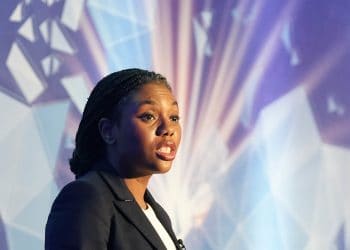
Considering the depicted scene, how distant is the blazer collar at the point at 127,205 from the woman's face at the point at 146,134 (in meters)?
0.02

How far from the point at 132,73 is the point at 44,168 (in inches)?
35.1

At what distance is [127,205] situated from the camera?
1.00 metres

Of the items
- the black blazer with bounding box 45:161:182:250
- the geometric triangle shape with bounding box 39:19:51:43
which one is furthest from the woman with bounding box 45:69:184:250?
the geometric triangle shape with bounding box 39:19:51:43

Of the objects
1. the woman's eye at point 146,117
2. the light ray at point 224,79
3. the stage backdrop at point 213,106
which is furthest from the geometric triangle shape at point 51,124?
the woman's eye at point 146,117

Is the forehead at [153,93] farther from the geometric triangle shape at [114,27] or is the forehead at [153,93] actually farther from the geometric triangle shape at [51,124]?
the geometric triangle shape at [114,27]

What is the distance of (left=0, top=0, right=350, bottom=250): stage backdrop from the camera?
A: 1.88 m

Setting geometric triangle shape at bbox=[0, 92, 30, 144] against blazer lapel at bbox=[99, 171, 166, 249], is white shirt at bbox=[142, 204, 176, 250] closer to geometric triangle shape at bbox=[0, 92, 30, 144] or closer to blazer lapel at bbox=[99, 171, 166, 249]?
blazer lapel at bbox=[99, 171, 166, 249]

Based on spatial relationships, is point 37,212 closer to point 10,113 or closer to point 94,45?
point 10,113

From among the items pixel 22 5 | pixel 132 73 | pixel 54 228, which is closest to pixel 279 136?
pixel 22 5

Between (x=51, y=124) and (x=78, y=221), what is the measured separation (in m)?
→ 1.05

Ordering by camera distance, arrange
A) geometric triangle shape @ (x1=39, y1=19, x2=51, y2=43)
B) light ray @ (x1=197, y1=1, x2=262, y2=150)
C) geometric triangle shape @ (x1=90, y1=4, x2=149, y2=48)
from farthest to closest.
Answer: light ray @ (x1=197, y1=1, x2=262, y2=150) → geometric triangle shape @ (x1=90, y1=4, x2=149, y2=48) → geometric triangle shape @ (x1=39, y1=19, x2=51, y2=43)

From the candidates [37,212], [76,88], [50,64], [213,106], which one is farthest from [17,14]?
[213,106]

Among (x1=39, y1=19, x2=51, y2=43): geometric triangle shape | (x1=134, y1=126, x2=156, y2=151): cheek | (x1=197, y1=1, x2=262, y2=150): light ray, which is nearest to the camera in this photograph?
(x1=134, y1=126, x2=156, y2=151): cheek

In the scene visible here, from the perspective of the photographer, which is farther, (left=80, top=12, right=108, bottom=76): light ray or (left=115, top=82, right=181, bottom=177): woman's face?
(left=80, top=12, right=108, bottom=76): light ray
